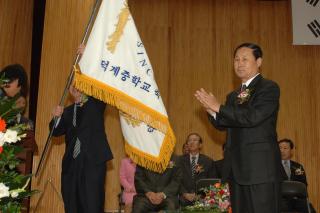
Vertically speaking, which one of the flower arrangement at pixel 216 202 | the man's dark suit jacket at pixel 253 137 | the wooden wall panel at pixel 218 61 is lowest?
the flower arrangement at pixel 216 202

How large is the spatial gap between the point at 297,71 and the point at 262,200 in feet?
18.7

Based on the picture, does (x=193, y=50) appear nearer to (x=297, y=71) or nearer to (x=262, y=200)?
(x=297, y=71)

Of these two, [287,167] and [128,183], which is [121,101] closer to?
[128,183]

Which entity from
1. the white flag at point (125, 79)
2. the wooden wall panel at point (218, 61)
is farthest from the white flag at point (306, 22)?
the white flag at point (125, 79)

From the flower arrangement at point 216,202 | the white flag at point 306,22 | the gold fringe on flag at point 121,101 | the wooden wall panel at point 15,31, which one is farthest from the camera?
the white flag at point 306,22

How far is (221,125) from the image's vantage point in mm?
2631

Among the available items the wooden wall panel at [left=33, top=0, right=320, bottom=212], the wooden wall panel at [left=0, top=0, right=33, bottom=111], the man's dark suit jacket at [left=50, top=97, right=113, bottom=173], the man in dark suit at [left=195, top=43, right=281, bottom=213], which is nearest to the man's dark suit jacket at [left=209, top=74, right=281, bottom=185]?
the man in dark suit at [left=195, top=43, right=281, bottom=213]

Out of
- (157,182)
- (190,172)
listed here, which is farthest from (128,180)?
(190,172)

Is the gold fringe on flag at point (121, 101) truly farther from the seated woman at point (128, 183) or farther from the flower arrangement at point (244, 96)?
the seated woman at point (128, 183)

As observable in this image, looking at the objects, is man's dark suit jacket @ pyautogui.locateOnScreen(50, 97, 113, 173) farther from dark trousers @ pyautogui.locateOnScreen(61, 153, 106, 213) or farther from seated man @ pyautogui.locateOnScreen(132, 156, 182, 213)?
seated man @ pyautogui.locateOnScreen(132, 156, 182, 213)

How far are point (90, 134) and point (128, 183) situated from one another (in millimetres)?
1911

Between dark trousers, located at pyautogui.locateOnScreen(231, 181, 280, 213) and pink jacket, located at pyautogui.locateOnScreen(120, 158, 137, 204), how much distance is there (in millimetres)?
3032

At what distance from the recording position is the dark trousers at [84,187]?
3.64m

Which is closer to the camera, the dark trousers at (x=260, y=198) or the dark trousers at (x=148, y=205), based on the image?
the dark trousers at (x=260, y=198)
